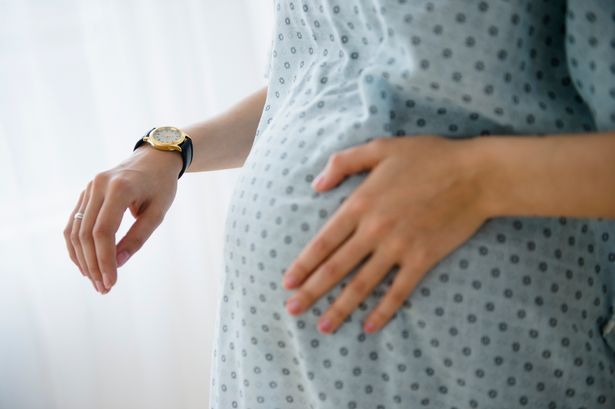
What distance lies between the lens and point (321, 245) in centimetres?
60

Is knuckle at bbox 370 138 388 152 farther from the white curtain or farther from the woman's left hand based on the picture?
the white curtain

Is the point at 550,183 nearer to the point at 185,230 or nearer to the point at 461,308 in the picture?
the point at 461,308

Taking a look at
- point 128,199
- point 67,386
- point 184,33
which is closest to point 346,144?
point 128,199

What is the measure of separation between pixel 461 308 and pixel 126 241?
0.46 meters

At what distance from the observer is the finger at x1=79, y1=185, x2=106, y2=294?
2.70ft

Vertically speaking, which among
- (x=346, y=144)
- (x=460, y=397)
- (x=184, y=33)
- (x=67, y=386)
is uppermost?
(x=184, y=33)

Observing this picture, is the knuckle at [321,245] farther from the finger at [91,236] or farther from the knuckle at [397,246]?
the finger at [91,236]

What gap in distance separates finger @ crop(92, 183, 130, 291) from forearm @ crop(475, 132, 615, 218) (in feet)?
1.53

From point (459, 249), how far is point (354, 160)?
124 mm

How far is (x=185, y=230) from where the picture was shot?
171cm

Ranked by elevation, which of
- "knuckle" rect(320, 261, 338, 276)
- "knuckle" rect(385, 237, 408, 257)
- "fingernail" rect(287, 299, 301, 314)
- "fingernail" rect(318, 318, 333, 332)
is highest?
"knuckle" rect(385, 237, 408, 257)

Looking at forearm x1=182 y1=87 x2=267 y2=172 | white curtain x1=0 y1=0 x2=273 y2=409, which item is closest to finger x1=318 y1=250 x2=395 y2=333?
forearm x1=182 y1=87 x2=267 y2=172

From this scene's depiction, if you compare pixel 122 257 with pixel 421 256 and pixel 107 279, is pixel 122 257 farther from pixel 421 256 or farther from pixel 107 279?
pixel 421 256

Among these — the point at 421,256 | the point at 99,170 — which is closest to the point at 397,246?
the point at 421,256
